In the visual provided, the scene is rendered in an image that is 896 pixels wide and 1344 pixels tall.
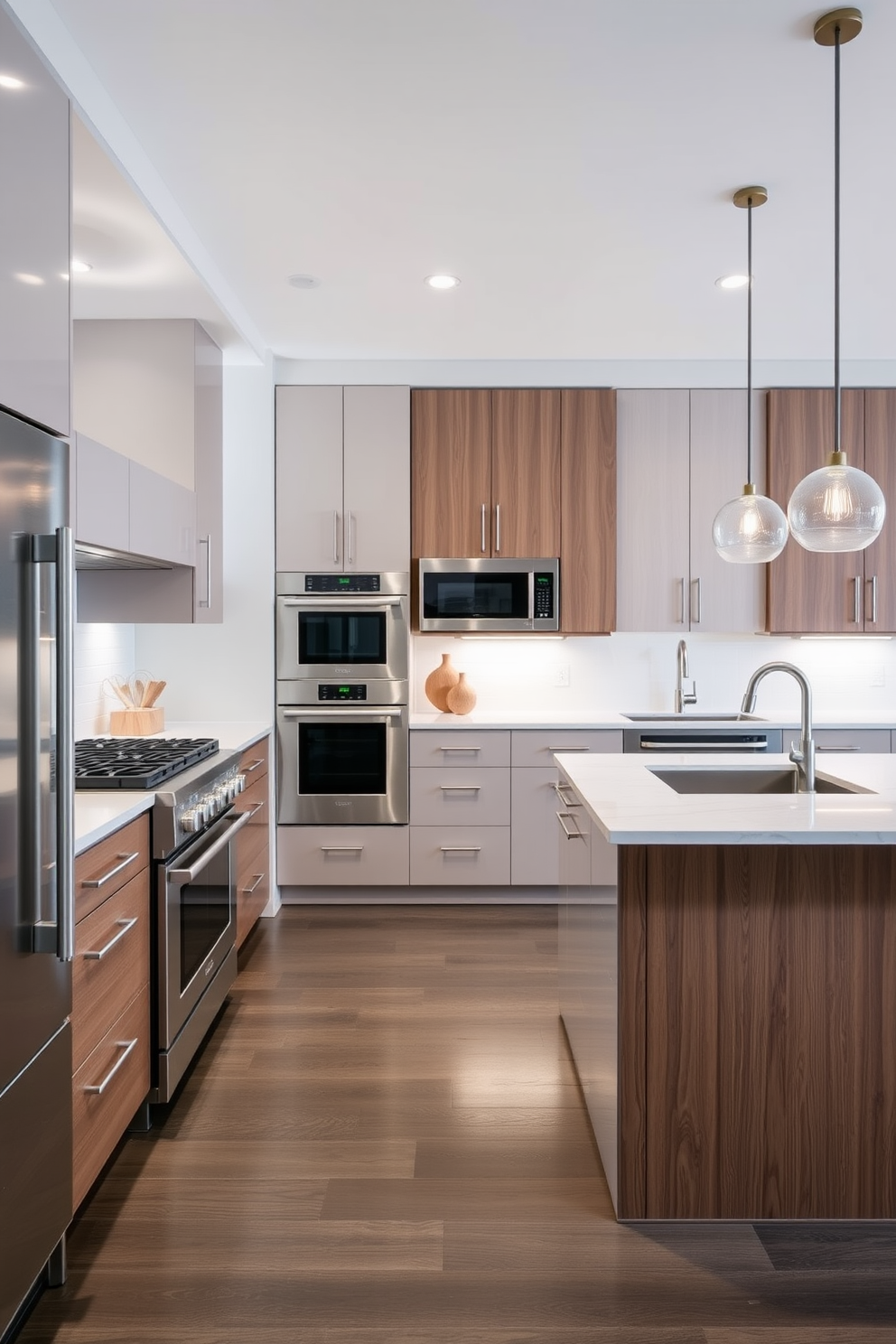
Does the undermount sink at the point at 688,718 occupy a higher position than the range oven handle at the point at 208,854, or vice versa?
the undermount sink at the point at 688,718

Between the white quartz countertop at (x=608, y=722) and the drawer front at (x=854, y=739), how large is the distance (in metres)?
0.02

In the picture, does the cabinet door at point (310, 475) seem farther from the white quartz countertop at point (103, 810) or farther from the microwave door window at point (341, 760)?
the white quartz countertop at point (103, 810)

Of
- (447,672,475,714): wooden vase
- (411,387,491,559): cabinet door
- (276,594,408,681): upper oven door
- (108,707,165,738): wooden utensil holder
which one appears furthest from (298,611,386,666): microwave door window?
(108,707,165,738): wooden utensil holder

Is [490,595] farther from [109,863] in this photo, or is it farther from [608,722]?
[109,863]

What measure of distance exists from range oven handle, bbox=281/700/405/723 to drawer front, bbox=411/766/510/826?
0.30 meters

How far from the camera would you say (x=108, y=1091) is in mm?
1985

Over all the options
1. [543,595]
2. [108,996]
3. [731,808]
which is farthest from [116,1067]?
[543,595]

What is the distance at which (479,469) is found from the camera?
4.27 meters

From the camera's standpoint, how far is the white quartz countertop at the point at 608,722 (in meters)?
4.07

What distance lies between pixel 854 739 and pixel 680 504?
1392 mm

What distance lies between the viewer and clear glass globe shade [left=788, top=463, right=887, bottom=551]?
6.34 ft

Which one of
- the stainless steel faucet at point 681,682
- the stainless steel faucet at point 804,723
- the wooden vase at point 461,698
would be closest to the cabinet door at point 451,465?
the wooden vase at point 461,698

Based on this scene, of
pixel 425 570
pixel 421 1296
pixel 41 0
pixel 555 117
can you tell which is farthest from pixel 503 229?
pixel 421 1296

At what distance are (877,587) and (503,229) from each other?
8.61ft
